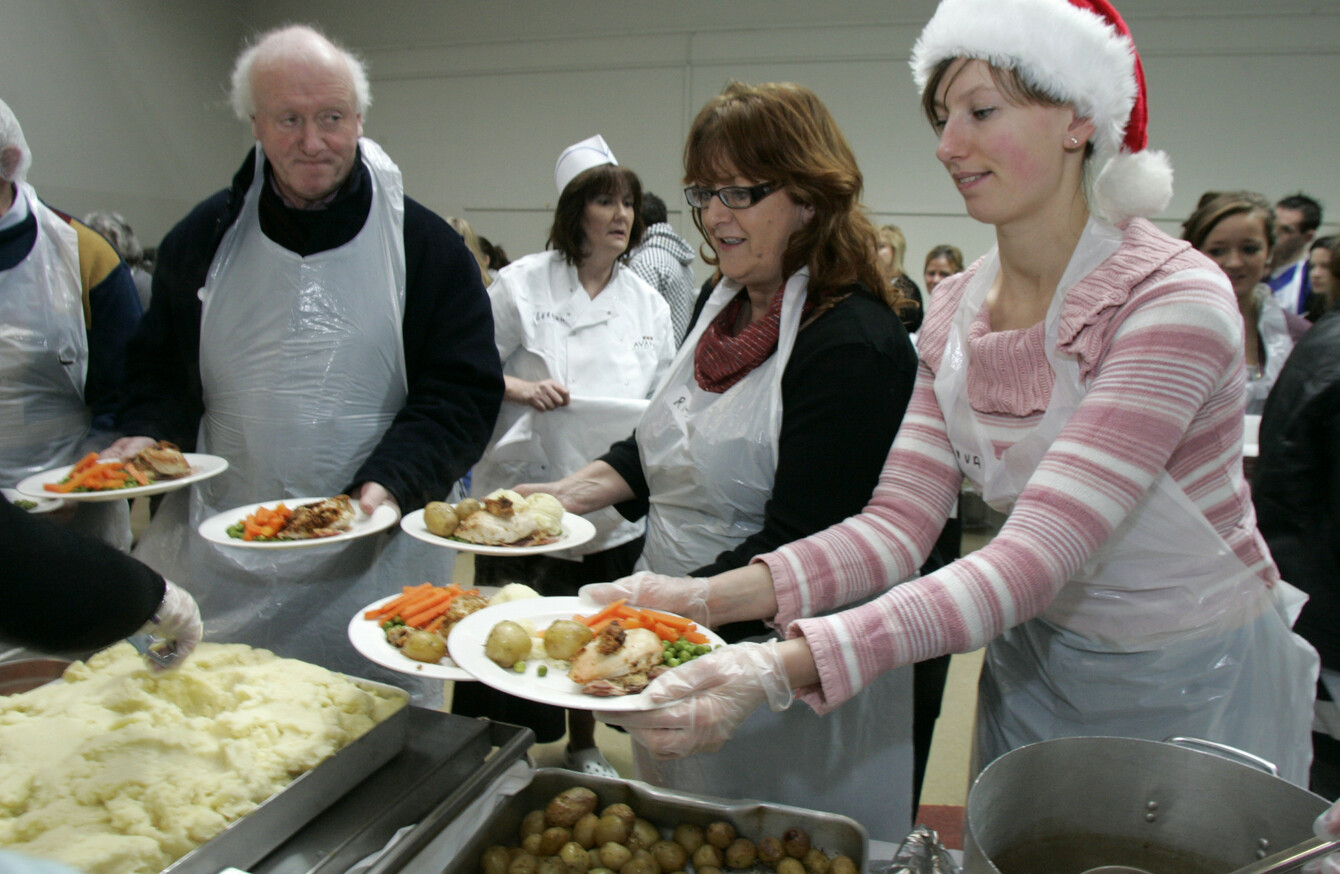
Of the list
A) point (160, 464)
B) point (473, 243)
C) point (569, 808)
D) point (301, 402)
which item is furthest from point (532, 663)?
point (473, 243)

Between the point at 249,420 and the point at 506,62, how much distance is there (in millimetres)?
6641

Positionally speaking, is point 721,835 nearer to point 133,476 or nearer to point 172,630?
point 172,630

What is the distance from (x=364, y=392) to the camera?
1.78 metres

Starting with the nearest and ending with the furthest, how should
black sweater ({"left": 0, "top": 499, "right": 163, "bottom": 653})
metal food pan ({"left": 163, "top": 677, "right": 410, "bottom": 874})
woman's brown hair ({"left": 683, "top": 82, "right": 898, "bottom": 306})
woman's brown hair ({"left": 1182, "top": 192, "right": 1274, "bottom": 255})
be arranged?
1. black sweater ({"left": 0, "top": 499, "right": 163, "bottom": 653})
2. metal food pan ({"left": 163, "top": 677, "right": 410, "bottom": 874})
3. woman's brown hair ({"left": 683, "top": 82, "right": 898, "bottom": 306})
4. woman's brown hair ({"left": 1182, "top": 192, "right": 1274, "bottom": 255})

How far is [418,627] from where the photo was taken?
1349 mm

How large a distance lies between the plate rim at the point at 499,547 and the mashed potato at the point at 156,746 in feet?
0.96

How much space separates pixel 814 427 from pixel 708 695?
20.2 inches

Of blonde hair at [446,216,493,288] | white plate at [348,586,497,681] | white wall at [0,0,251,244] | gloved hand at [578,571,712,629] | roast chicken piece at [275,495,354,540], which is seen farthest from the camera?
white wall at [0,0,251,244]

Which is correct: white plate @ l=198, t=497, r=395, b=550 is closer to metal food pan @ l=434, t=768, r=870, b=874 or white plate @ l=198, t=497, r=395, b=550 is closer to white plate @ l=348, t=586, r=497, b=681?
white plate @ l=348, t=586, r=497, b=681

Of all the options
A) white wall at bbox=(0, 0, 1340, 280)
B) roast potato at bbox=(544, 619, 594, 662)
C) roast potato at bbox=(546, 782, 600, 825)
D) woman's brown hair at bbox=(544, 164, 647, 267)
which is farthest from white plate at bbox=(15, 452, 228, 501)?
white wall at bbox=(0, 0, 1340, 280)

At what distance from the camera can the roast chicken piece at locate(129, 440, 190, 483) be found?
1677 mm

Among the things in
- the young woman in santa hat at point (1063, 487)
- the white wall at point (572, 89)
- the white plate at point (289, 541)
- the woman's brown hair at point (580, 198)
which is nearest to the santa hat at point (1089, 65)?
the young woman in santa hat at point (1063, 487)

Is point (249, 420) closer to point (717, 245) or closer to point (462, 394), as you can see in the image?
point (462, 394)

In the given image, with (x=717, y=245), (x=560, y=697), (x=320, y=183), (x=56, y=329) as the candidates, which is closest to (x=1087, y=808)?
(x=560, y=697)
